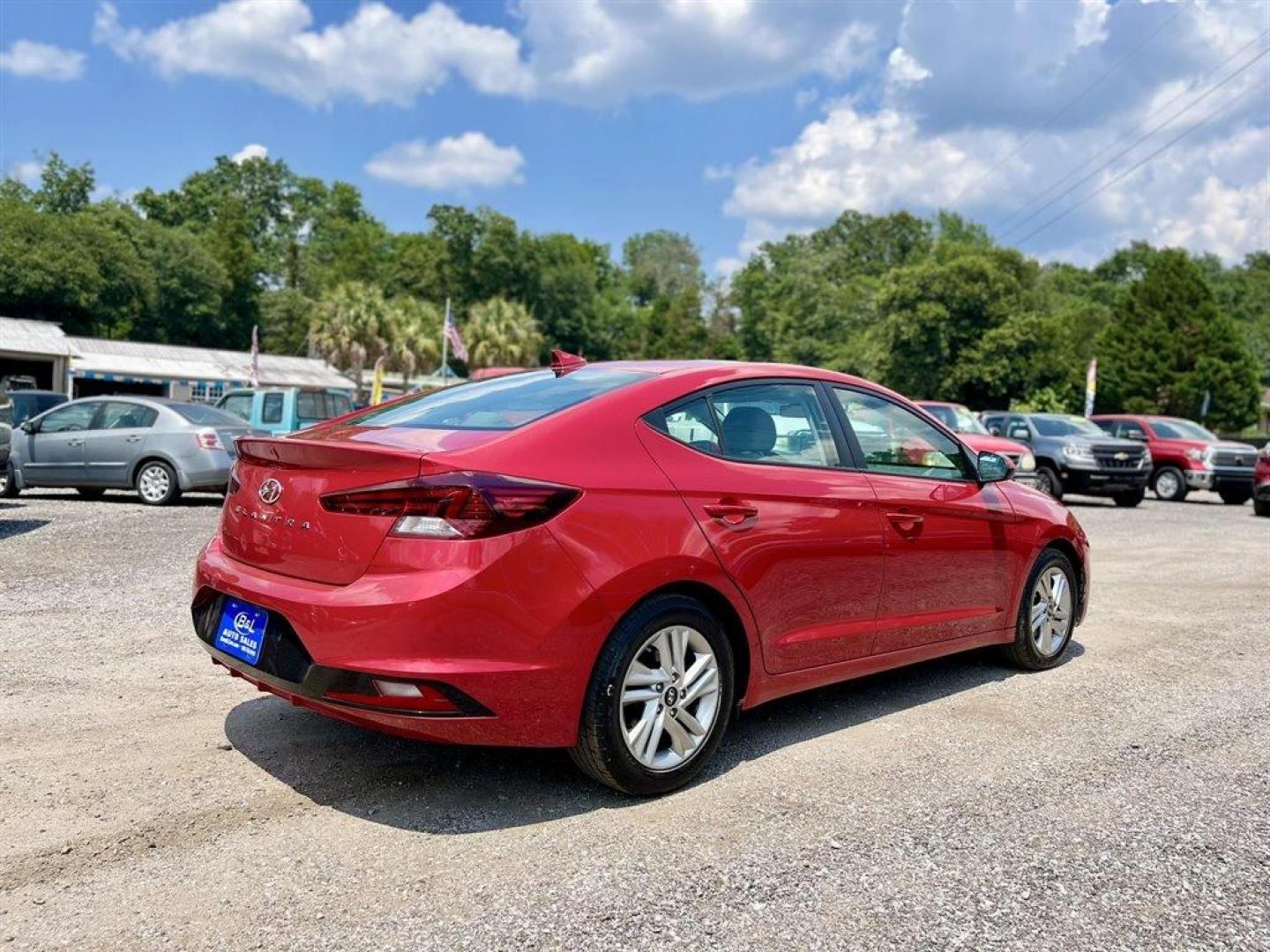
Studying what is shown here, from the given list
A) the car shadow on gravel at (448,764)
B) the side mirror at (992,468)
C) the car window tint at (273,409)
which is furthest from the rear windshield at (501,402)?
the car window tint at (273,409)

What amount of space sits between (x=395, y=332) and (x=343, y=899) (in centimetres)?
4486

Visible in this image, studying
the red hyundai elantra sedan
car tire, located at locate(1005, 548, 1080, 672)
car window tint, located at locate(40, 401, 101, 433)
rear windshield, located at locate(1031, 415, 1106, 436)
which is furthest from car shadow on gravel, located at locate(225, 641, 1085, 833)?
rear windshield, located at locate(1031, 415, 1106, 436)

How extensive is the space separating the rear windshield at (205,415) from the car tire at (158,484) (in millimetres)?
703

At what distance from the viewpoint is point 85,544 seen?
355 inches

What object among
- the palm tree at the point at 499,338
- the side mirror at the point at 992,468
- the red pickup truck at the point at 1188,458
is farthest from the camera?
the palm tree at the point at 499,338

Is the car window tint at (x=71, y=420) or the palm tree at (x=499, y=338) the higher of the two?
the palm tree at (x=499, y=338)

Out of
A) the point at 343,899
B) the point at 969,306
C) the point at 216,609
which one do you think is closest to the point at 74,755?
the point at 216,609

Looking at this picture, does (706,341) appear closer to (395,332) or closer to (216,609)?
(395,332)

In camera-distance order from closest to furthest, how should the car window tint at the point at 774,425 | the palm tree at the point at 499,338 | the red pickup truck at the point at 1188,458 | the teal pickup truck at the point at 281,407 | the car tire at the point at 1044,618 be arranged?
the car window tint at the point at 774,425 → the car tire at the point at 1044,618 → the teal pickup truck at the point at 281,407 → the red pickup truck at the point at 1188,458 → the palm tree at the point at 499,338

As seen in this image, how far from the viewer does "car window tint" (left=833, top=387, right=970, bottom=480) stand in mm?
4523

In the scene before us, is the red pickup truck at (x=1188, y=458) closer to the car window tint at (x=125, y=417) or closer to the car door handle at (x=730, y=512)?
the car window tint at (x=125, y=417)

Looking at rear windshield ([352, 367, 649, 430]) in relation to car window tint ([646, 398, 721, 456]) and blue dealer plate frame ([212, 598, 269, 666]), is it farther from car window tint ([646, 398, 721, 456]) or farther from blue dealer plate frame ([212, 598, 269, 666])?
blue dealer plate frame ([212, 598, 269, 666])

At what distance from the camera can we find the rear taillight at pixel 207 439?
12844 mm

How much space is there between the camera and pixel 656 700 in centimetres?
349
